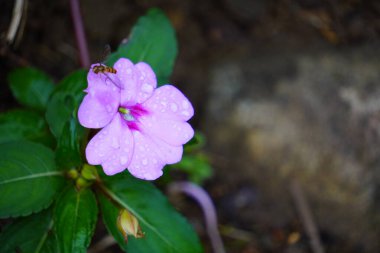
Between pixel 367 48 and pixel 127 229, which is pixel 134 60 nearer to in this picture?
pixel 127 229

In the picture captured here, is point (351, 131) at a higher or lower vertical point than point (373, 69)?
lower

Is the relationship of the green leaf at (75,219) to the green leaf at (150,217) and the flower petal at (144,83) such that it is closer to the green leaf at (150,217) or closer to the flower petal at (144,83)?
the green leaf at (150,217)

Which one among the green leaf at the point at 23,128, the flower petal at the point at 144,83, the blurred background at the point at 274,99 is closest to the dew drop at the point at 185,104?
the flower petal at the point at 144,83

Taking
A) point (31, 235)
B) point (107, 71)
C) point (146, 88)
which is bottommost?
point (31, 235)

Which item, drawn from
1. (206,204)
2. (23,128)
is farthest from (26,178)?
(206,204)

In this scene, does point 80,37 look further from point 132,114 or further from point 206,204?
point 206,204

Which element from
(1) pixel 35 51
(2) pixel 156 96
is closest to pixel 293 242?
(2) pixel 156 96
